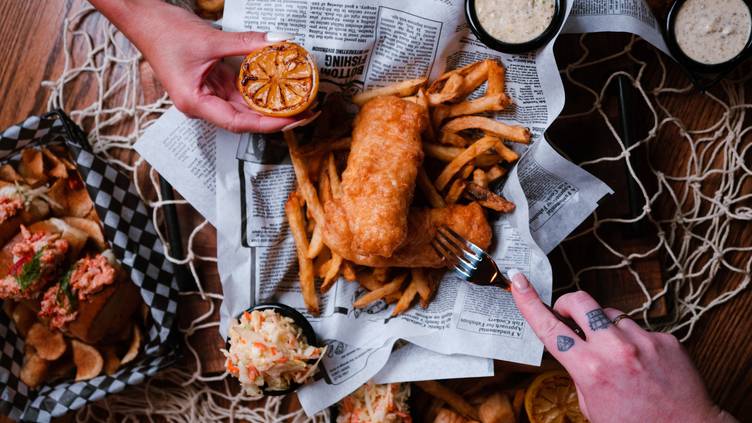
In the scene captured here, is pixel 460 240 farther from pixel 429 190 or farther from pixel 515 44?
pixel 515 44

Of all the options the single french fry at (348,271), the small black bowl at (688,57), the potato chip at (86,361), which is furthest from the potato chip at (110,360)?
the small black bowl at (688,57)

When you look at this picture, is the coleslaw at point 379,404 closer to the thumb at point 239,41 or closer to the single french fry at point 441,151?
the single french fry at point 441,151

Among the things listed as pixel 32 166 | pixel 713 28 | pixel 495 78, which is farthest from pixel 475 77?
pixel 32 166

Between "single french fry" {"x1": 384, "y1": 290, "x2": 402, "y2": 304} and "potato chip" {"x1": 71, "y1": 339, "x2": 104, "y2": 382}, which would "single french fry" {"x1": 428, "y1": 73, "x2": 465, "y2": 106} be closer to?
"single french fry" {"x1": 384, "y1": 290, "x2": 402, "y2": 304}

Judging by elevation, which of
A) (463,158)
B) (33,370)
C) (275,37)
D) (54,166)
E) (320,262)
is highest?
(275,37)

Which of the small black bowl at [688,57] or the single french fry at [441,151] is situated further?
the single french fry at [441,151]

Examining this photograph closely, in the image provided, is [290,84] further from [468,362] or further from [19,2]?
[19,2]

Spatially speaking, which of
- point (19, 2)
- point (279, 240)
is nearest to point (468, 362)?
point (279, 240)
